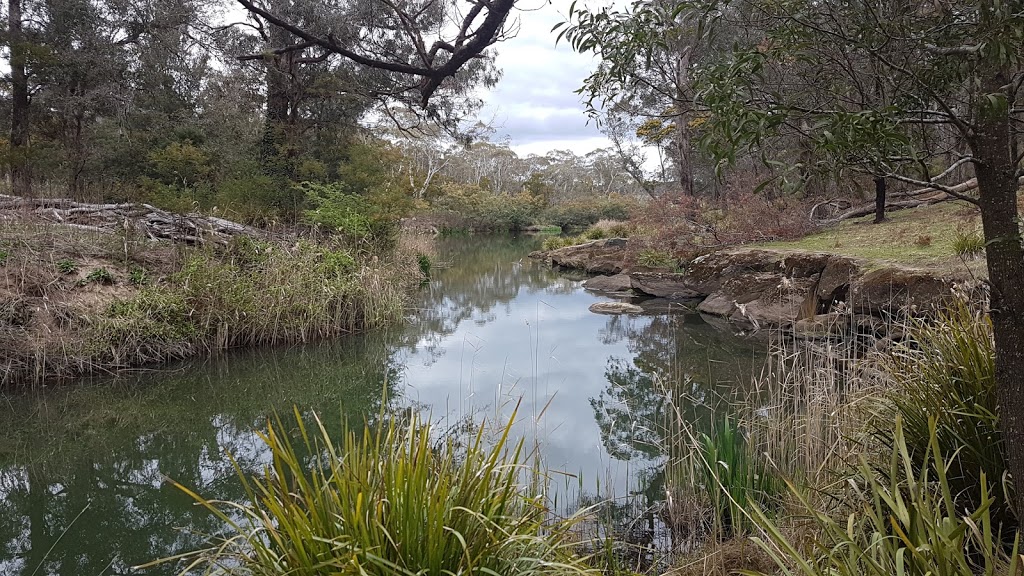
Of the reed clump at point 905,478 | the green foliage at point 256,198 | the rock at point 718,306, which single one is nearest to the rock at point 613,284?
the rock at point 718,306

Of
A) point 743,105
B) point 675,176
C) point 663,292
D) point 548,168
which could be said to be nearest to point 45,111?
point 663,292

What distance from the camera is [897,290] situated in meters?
5.74

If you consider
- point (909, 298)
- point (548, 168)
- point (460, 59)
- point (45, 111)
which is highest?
point (548, 168)

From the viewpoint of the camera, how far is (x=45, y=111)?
463 inches

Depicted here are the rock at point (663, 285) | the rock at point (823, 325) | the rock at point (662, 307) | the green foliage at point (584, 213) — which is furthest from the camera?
the green foliage at point (584, 213)

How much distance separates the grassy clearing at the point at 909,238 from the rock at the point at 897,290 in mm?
194

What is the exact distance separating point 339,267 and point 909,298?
691 centimetres

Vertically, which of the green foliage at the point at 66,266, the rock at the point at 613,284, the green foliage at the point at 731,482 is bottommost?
the green foliage at the point at 731,482

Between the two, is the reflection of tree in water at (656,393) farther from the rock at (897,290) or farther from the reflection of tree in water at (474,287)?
the reflection of tree in water at (474,287)

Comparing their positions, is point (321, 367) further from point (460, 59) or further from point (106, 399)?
point (460, 59)

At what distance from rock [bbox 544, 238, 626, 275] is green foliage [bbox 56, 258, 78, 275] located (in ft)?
38.5

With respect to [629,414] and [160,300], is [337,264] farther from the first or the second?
[629,414]

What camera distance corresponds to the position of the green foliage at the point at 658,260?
42.2 feet

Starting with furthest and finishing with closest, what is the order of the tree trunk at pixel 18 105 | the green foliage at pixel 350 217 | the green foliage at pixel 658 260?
the green foliage at pixel 658 260
the tree trunk at pixel 18 105
the green foliage at pixel 350 217
